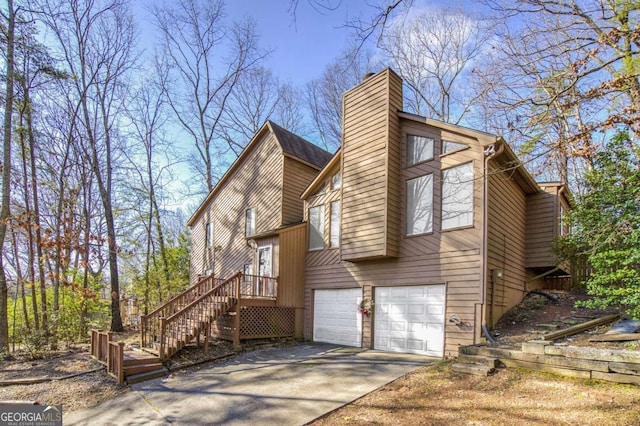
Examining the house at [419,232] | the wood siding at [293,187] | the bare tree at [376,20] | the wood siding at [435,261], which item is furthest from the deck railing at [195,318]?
the bare tree at [376,20]

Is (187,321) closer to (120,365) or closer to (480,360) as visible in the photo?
(120,365)

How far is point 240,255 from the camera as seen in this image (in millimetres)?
14453

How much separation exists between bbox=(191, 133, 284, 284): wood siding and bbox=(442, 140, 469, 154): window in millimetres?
6226

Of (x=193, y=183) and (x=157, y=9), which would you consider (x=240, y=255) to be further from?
(x=157, y=9)

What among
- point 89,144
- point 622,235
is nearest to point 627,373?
point 622,235

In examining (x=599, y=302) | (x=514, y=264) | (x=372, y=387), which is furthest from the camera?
(x=514, y=264)

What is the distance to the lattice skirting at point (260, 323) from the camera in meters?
10.6

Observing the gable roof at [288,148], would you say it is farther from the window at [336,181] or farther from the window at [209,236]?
the window at [336,181]

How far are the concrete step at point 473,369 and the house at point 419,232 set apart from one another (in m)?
1.56

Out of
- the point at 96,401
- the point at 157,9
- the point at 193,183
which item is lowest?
the point at 96,401

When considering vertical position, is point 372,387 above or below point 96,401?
above

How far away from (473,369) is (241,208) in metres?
11.0

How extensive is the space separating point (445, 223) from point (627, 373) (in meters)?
4.32

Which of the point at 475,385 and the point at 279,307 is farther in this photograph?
the point at 279,307
